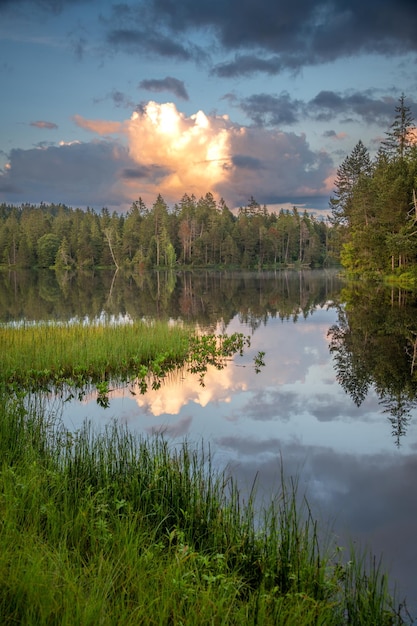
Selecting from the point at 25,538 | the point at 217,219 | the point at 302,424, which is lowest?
the point at 302,424

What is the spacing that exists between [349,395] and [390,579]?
8693 mm

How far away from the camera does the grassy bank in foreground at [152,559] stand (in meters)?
3.90

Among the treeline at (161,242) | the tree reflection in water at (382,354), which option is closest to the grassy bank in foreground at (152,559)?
the tree reflection in water at (382,354)

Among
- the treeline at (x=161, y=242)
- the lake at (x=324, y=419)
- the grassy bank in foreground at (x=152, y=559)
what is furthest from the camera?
the treeline at (x=161, y=242)

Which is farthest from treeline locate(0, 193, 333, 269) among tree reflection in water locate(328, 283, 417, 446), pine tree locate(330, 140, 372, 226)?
tree reflection in water locate(328, 283, 417, 446)

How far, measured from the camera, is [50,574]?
162 inches

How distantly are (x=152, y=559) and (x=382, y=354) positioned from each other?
15.2m

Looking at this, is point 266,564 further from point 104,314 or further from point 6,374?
point 104,314

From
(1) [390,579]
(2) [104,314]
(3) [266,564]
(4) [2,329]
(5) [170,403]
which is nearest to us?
(3) [266,564]

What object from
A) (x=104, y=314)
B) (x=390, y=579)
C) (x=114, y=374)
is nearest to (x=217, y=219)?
(x=104, y=314)

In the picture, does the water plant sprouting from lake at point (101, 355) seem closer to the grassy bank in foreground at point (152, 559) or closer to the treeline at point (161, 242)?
the grassy bank in foreground at point (152, 559)

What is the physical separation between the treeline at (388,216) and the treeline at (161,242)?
156 feet

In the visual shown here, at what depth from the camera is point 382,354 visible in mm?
18453

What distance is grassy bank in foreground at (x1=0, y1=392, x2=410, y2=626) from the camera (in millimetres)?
3896
